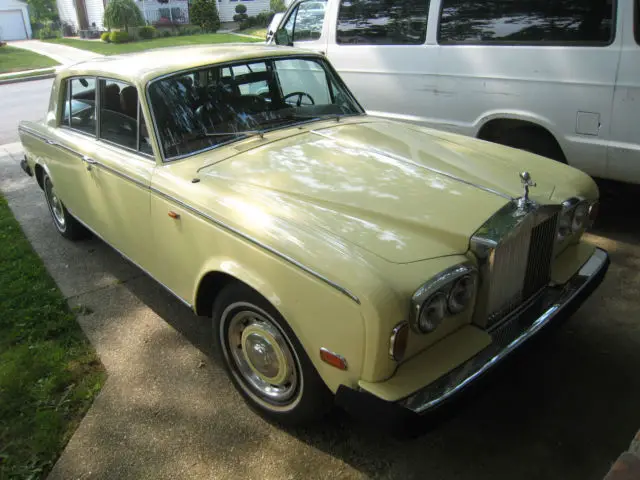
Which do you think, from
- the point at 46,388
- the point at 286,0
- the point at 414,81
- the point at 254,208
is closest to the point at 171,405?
the point at 46,388

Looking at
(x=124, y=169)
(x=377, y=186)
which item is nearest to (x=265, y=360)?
(x=377, y=186)

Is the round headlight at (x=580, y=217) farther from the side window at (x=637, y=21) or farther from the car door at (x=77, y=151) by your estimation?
the car door at (x=77, y=151)

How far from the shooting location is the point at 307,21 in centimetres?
645

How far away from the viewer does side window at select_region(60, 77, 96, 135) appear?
376 centimetres

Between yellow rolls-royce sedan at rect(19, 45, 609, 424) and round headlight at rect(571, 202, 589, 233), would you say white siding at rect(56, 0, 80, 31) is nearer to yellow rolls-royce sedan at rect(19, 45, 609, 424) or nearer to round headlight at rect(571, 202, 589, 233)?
yellow rolls-royce sedan at rect(19, 45, 609, 424)

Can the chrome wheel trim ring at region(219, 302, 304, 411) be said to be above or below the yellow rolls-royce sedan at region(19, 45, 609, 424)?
below

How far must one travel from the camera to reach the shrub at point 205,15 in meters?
30.1

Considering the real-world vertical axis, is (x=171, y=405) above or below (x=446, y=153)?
below

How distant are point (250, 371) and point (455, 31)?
3960mm

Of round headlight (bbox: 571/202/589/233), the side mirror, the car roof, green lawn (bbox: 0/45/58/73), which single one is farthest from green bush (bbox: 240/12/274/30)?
round headlight (bbox: 571/202/589/233)

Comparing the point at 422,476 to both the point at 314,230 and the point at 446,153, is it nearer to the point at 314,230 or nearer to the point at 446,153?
the point at 314,230

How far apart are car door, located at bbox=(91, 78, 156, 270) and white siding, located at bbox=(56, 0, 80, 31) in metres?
38.1

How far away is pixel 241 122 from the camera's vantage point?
10.7 feet

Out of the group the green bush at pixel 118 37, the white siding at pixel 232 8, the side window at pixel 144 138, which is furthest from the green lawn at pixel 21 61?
the side window at pixel 144 138
